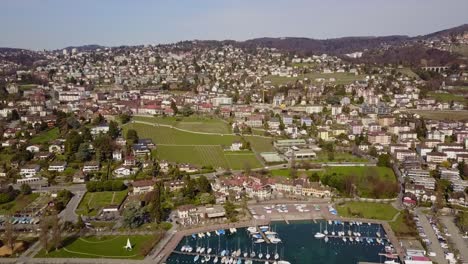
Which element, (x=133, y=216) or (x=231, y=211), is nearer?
(x=133, y=216)

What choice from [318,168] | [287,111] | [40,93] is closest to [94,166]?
[318,168]

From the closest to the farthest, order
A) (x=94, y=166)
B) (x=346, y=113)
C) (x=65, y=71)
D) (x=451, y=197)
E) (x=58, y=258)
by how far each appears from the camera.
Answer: (x=58, y=258) → (x=451, y=197) → (x=94, y=166) → (x=346, y=113) → (x=65, y=71)

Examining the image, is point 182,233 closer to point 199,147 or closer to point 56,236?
point 56,236

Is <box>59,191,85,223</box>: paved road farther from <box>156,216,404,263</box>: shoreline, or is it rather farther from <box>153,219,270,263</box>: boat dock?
<box>156,216,404,263</box>: shoreline

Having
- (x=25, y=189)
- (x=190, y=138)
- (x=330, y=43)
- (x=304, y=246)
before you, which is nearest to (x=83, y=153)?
(x=25, y=189)

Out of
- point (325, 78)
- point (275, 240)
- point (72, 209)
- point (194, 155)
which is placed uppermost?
point (325, 78)

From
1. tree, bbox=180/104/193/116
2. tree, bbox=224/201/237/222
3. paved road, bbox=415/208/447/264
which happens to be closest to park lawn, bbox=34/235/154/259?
tree, bbox=224/201/237/222

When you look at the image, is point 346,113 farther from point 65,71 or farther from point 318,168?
point 65,71
